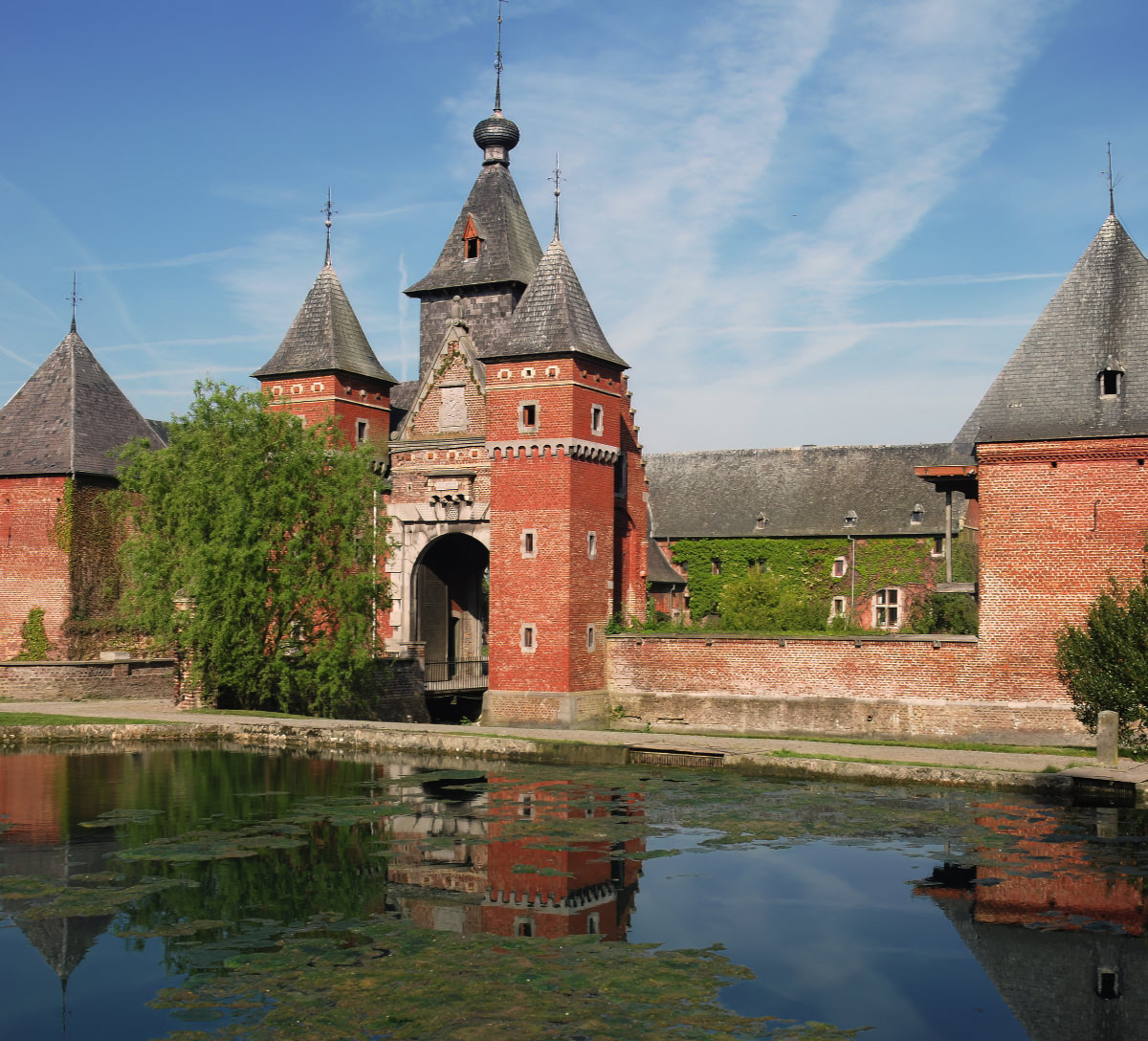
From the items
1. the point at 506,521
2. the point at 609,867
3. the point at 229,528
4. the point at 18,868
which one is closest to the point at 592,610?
the point at 506,521

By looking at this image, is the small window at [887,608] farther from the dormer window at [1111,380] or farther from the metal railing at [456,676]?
the dormer window at [1111,380]

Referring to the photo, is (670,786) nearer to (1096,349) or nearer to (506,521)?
(506,521)

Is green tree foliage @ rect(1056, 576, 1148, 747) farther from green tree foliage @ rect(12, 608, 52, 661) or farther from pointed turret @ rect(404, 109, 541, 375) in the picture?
green tree foliage @ rect(12, 608, 52, 661)

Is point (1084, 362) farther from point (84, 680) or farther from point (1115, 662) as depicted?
point (84, 680)

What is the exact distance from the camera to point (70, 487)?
32500 millimetres

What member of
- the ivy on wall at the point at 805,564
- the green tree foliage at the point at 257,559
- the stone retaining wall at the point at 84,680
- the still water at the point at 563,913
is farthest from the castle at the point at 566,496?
the still water at the point at 563,913

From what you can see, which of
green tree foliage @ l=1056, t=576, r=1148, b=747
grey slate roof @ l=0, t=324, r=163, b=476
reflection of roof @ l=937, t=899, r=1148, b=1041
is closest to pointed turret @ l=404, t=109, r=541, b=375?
grey slate roof @ l=0, t=324, r=163, b=476

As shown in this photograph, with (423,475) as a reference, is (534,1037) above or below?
below

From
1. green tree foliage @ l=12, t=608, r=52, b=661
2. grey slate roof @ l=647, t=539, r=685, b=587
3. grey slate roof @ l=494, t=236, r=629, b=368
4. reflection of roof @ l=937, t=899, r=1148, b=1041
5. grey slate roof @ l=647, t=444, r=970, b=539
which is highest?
grey slate roof @ l=494, t=236, r=629, b=368

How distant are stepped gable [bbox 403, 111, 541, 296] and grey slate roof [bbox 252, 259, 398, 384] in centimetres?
212

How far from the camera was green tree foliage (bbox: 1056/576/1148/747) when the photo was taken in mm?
18750

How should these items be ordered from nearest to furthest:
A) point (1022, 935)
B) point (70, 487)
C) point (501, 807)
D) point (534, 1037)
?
point (534, 1037)
point (1022, 935)
point (501, 807)
point (70, 487)

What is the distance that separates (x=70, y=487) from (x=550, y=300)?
590 inches

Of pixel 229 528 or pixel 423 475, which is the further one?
pixel 423 475
